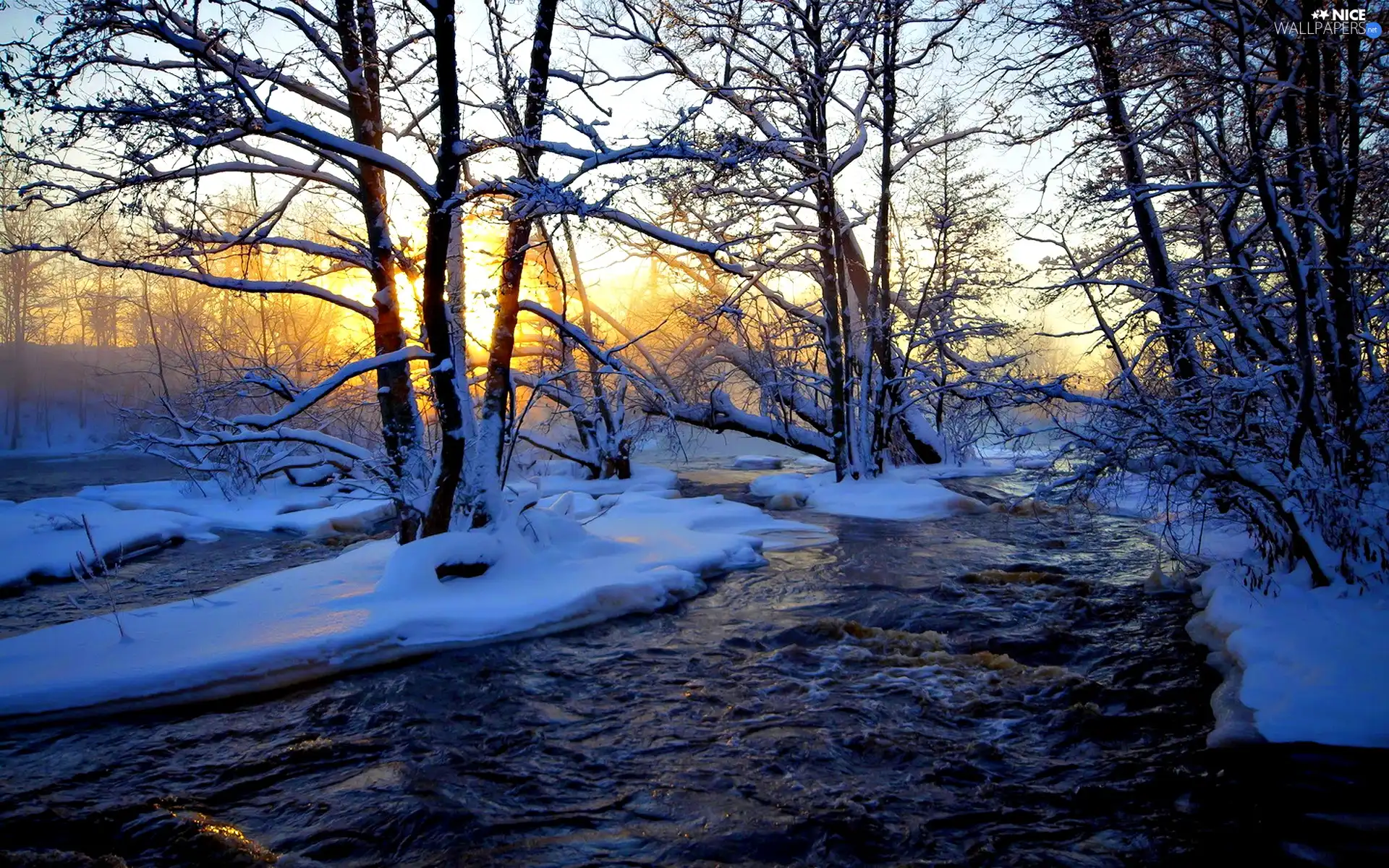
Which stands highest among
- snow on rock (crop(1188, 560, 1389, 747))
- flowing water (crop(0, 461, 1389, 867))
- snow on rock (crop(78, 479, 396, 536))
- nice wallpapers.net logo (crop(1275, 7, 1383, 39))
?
nice wallpapers.net logo (crop(1275, 7, 1383, 39))

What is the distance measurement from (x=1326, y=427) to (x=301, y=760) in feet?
22.5

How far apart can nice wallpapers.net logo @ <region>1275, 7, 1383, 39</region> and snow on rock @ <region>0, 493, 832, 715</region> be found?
653 centimetres

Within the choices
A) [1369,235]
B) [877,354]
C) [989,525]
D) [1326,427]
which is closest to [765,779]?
[1326,427]

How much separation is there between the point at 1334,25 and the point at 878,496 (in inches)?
403

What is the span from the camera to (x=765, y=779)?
14.1 ft

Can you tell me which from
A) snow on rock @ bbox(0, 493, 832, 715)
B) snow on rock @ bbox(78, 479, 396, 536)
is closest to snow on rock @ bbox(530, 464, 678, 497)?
snow on rock @ bbox(78, 479, 396, 536)

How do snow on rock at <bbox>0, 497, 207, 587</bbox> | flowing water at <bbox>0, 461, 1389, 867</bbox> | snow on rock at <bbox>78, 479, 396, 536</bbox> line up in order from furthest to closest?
snow on rock at <bbox>78, 479, 396, 536</bbox>, snow on rock at <bbox>0, 497, 207, 587</bbox>, flowing water at <bbox>0, 461, 1389, 867</bbox>

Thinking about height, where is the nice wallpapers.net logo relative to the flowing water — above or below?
above

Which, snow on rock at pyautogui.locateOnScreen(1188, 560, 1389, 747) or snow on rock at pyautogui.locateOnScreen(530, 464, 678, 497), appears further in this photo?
snow on rock at pyautogui.locateOnScreen(530, 464, 678, 497)

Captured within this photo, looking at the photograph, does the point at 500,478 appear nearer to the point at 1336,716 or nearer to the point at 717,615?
the point at 717,615

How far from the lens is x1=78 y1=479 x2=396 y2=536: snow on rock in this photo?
14273mm

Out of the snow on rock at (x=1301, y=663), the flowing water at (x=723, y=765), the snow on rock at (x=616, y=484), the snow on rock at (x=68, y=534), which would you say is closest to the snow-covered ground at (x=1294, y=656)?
the snow on rock at (x=1301, y=663)

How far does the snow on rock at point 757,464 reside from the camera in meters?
25.9

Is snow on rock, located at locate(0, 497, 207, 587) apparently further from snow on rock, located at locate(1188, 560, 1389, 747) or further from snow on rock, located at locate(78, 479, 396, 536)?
snow on rock, located at locate(1188, 560, 1389, 747)
